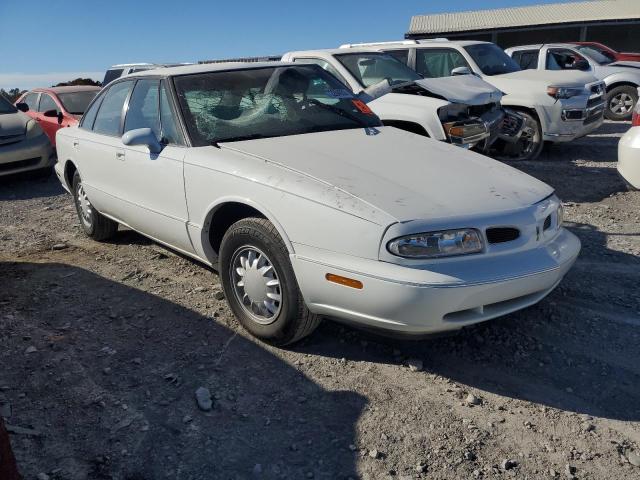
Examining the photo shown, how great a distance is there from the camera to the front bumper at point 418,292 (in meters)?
2.70

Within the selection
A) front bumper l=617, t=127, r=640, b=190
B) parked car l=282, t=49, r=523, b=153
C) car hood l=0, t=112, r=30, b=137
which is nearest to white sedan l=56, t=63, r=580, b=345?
parked car l=282, t=49, r=523, b=153

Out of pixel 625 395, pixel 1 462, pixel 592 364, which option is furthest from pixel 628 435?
pixel 1 462

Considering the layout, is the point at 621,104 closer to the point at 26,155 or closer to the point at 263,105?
the point at 263,105

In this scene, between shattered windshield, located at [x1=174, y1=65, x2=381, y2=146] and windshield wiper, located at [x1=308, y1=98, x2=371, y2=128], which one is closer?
shattered windshield, located at [x1=174, y1=65, x2=381, y2=146]

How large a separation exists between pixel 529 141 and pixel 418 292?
6.72 metres

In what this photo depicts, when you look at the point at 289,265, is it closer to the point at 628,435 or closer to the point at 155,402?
the point at 155,402

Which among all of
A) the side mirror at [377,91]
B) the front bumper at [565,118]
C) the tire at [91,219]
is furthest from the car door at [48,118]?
the front bumper at [565,118]

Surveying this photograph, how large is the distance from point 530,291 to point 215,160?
6.43 ft

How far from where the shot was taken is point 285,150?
3541mm

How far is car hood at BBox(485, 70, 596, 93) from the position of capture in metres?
8.52

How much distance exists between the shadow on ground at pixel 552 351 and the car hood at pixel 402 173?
839 mm

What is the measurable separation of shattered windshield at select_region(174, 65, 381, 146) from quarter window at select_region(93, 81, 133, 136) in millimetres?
885

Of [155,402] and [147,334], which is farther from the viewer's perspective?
[147,334]

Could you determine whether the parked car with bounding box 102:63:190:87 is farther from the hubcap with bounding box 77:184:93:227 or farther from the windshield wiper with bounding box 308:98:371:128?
the windshield wiper with bounding box 308:98:371:128
